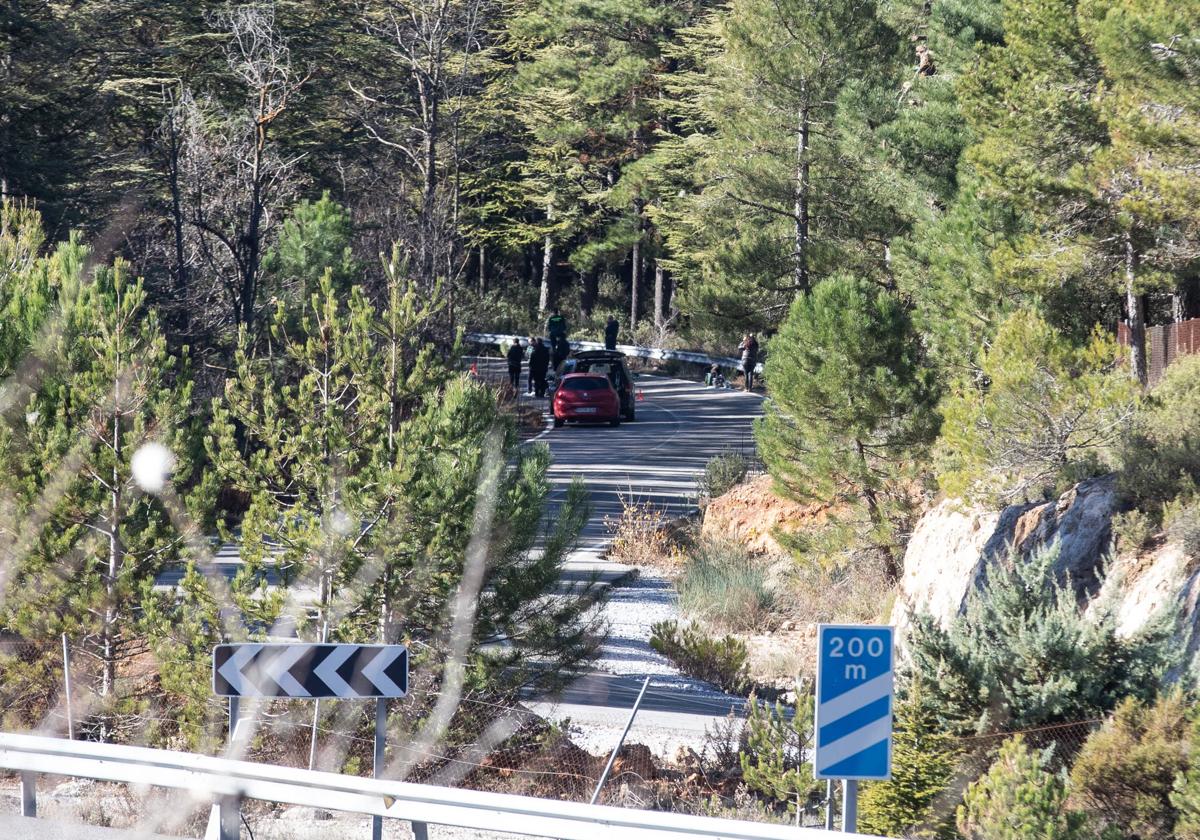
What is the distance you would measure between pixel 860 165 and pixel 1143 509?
19182mm

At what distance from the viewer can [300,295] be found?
2903 centimetres

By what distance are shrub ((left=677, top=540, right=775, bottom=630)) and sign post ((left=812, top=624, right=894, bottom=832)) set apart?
13927 mm

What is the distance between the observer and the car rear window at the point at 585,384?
119ft

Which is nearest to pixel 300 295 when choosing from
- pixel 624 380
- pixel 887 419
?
pixel 624 380

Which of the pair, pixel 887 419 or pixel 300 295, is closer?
pixel 887 419

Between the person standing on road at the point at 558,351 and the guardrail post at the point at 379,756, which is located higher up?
the person standing on road at the point at 558,351

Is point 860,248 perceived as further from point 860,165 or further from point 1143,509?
point 1143,509

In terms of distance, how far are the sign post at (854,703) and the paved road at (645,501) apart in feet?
22.5

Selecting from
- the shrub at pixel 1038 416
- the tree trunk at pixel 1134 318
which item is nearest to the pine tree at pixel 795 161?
the tree trunk at pixel 1134 318

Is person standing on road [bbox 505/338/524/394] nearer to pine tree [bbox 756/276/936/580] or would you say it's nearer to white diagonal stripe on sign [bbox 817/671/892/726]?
pine tree [bbox 756/276/936/580]

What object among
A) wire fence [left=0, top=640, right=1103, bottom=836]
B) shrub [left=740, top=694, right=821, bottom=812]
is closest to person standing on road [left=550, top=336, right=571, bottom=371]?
wire fence [left=0, top=640, right=1103, bottom=836]

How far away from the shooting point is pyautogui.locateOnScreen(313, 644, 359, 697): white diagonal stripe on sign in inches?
286

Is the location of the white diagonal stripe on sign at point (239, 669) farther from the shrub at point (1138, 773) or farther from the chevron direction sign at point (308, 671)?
the shrub at point (1138, 773)

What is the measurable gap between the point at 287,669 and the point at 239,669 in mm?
250
